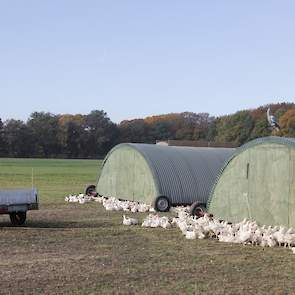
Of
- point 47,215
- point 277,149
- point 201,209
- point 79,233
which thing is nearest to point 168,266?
point 79,233

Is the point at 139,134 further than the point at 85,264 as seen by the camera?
Yes

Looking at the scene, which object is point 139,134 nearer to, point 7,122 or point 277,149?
point 7,122

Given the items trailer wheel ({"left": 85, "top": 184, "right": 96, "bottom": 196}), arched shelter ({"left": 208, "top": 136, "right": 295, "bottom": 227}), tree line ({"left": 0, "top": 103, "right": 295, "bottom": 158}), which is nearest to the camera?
arched shelter ({"left": 208, "top": 136, "right": 295, "bottom": 227})

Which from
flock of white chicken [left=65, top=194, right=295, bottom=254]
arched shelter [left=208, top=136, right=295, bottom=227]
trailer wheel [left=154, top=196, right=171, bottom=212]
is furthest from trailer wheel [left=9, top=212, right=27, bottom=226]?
trailer wheel [left=154, top=196, right=171, bottom=212]

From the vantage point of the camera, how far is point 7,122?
409 ft

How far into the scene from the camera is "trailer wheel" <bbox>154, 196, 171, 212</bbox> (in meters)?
22.3

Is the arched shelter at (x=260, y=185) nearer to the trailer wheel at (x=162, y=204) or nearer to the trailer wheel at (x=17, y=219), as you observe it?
the trailer wheel at (x=162, y=204)

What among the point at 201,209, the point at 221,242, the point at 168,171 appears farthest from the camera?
the point at 168,171

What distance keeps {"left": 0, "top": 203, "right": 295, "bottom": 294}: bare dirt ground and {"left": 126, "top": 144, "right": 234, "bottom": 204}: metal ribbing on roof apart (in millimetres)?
7650

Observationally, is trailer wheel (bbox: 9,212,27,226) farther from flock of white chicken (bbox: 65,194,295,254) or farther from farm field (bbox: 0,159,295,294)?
flock of white chicken (bbox: 65,194,295,254)

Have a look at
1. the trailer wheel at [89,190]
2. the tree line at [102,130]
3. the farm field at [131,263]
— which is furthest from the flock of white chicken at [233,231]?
the tree line at [102,130]

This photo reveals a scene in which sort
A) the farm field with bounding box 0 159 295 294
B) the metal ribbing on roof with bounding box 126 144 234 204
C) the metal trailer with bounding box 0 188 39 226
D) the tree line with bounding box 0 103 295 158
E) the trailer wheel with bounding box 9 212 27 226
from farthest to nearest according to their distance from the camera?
the tree line with bounding box 0 103 295 158 → the metal ribbing on roof with bounding box 126 144 234 204 → the trailer wheel with bounding box 9 212 27 226 → the metal trailer with bounding box 0 188 39 226 → the farm field with bounding box 0 159 295 294

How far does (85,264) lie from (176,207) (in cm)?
1220

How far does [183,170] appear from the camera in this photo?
2456 centimetres
